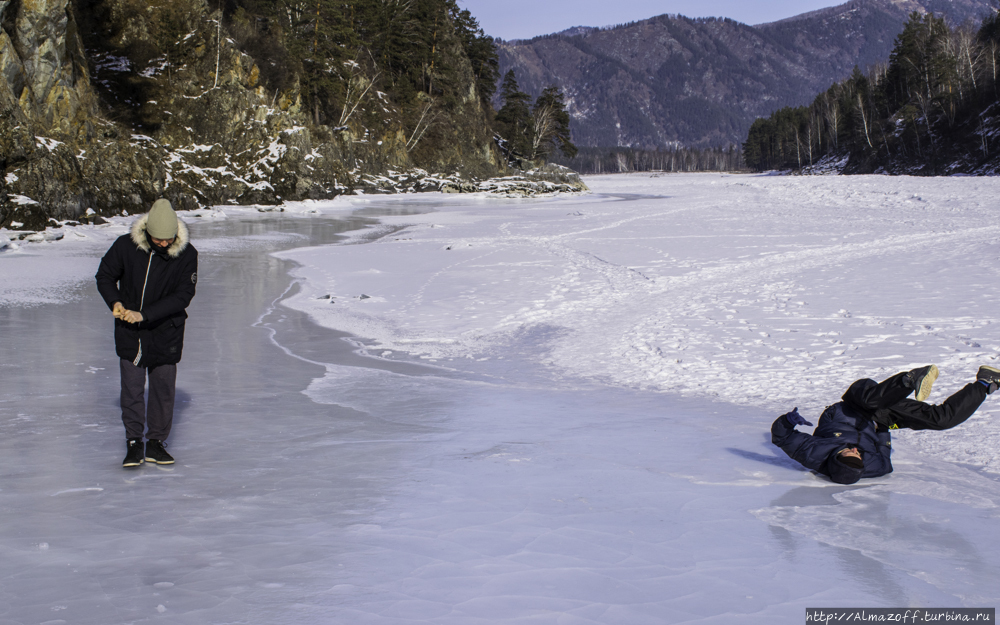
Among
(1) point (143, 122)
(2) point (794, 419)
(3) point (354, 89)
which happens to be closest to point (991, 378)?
(2) point (794, 419)

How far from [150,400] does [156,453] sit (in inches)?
14.2

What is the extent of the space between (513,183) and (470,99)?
52.4ft

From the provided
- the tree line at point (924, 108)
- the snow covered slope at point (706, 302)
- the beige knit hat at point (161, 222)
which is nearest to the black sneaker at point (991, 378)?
the snow covered slope at point (706, 302)

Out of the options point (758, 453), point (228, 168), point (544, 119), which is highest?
point (544, 119)

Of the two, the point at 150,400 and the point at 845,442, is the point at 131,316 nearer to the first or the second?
the point at 150,400

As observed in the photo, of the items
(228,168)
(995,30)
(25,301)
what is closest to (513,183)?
(228,168)

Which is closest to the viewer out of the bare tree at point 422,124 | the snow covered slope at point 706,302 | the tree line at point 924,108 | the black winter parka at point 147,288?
the black winter parka at point 147,288

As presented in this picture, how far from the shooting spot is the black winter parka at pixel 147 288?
4418 mm

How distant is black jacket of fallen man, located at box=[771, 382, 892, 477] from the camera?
457 centimetres

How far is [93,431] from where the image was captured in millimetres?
5410

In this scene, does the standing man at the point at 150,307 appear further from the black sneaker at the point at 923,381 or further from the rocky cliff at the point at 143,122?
the rocky cliff at the point at 143,122

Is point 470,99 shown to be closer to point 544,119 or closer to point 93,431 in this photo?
point 544,119

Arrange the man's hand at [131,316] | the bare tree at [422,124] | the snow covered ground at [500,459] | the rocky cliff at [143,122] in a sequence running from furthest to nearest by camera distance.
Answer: the bare tree at [422,124]
the rocky cliff at [143,122]
the man's hand at [131,316]
the snow covered ground at [500,459]

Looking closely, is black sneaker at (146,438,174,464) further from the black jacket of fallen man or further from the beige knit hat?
the black jacket of fallen man
